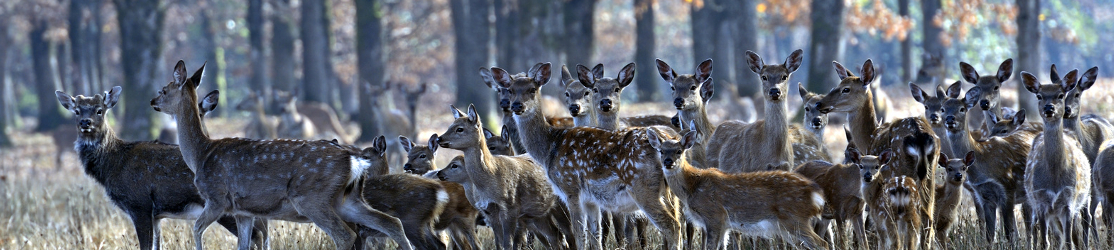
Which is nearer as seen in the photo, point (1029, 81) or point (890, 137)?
point (890, 137)

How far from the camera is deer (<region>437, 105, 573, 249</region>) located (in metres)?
7.50

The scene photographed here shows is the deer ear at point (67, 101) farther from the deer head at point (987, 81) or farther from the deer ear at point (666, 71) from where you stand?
the deer head at point (987, 81)

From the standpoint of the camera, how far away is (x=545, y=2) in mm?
20812

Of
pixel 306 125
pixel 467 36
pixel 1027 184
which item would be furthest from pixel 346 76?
pixel 1027 184

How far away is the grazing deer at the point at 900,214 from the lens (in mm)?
6117

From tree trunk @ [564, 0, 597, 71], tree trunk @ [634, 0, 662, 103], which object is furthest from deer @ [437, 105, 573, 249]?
tree trunk @ [634, 0, 662, 103]

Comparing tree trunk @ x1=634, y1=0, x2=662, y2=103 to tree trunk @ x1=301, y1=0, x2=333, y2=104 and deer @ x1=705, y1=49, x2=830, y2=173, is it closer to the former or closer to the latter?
tree trunk @ x1=301, y1=0, x2=333, y2=104

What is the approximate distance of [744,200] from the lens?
652 centimetres

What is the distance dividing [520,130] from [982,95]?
12.9 ft

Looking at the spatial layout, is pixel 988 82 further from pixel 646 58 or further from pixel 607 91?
pixel 646 58

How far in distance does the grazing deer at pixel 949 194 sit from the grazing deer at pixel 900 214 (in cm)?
55

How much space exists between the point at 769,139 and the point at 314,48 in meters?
21.6

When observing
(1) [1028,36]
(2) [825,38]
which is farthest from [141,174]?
(2) [825,38]

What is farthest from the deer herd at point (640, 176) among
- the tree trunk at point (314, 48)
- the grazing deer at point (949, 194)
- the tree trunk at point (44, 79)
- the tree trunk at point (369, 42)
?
the tree trunk at point (44, 79)
